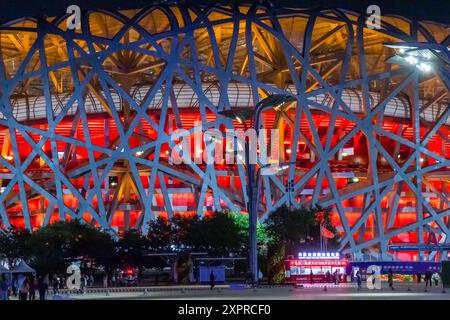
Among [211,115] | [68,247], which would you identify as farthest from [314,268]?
[211,115]

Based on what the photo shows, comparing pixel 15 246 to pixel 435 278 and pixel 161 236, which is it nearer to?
pixel 161 236

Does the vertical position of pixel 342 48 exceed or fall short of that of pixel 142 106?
it exceeds it

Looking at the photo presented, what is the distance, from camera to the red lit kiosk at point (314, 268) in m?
64.1

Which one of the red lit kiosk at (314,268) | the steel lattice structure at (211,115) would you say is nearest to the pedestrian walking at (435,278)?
the red lit kiosk at (314,268)

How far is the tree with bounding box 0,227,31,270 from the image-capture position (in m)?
63.9

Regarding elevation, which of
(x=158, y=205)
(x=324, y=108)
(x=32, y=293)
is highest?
(x=324, y=108)

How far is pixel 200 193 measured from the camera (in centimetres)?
8062

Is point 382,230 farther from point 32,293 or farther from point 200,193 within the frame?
point 32,293

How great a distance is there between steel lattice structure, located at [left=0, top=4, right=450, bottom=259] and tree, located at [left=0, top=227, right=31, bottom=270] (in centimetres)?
854

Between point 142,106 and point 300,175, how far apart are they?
16324 mm

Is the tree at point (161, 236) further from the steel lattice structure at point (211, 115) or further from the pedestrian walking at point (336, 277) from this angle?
the pedestrian walking at point (336, 277)
